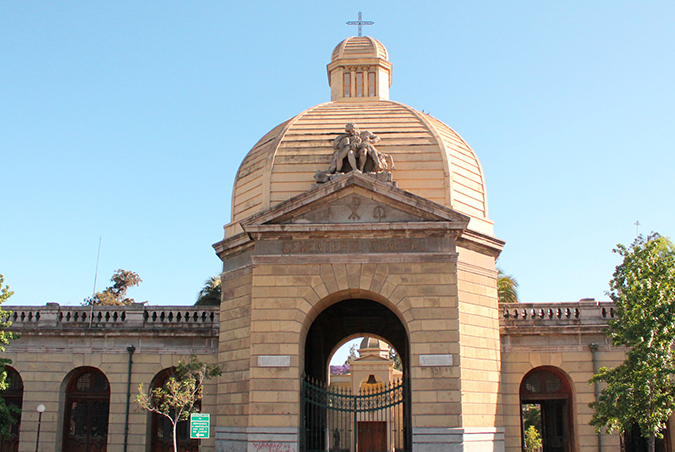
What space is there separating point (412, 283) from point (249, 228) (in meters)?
5.89

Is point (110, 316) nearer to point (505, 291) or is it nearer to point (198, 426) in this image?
point (198, 426)

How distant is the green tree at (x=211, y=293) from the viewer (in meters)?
34.7

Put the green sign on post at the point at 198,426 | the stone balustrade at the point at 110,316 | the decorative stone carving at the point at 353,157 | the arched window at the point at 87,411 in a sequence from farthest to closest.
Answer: the stone balustrade at the point at 110,316
the arched window at the point at 87,411
the decorative stone carving at the point at 353,157
the green sign on post at the point at 198,426

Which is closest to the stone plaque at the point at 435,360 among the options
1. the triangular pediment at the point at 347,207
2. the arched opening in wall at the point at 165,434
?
the triangular pediment at the point at 347,207

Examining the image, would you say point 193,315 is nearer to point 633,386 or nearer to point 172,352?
point 172,352

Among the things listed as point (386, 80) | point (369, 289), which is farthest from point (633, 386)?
point (386, 80)

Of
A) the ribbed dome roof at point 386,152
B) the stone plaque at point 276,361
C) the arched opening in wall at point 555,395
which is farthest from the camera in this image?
the arched opening in wall at point 555,395

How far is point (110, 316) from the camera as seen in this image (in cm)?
2877

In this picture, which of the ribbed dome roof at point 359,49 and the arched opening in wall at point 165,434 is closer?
the arched opening in wall at point 165,434

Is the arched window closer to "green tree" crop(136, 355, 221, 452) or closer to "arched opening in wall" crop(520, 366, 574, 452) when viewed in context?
"green tree" crop(136, 355, 221, 452)

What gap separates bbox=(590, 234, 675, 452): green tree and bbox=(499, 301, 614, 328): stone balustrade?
4.32m

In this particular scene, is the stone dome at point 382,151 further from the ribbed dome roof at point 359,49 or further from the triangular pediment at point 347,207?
the ribbed dome roof at point 359,49

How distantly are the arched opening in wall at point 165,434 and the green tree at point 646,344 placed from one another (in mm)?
15813

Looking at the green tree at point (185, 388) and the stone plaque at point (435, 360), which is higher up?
the stone plaque at point (435, 360)
